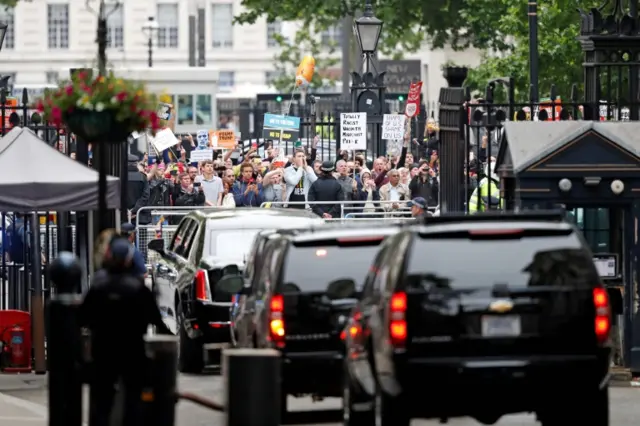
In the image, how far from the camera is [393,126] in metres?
34.0

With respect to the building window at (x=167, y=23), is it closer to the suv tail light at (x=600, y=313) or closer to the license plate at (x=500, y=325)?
the suv tail light at (x=600, y=313)

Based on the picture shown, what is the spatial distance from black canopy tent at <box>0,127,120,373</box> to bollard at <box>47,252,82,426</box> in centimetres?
555

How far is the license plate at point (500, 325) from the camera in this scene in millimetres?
12516

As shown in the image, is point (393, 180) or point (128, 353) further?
point (393, 180)

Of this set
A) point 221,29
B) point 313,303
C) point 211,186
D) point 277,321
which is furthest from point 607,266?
point 221,29

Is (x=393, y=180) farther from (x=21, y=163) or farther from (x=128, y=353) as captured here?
(x=128, y=353)

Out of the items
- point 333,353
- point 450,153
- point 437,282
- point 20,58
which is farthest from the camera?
point 20,58

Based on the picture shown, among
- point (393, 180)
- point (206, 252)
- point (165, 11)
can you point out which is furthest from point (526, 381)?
point (165, 11)

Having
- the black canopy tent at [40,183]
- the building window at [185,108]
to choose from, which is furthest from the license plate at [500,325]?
the building window at [185,108]

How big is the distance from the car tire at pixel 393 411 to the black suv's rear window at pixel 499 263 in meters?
0.76

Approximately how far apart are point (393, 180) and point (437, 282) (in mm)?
19140

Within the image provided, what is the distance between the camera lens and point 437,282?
490 inches

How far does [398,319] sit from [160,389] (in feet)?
5.52

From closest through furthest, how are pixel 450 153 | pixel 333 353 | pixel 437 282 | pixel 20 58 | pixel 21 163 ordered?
pixel 437 282, pixel 333 353, pixel 21 163, pixel 450 153, pixel 20 58
